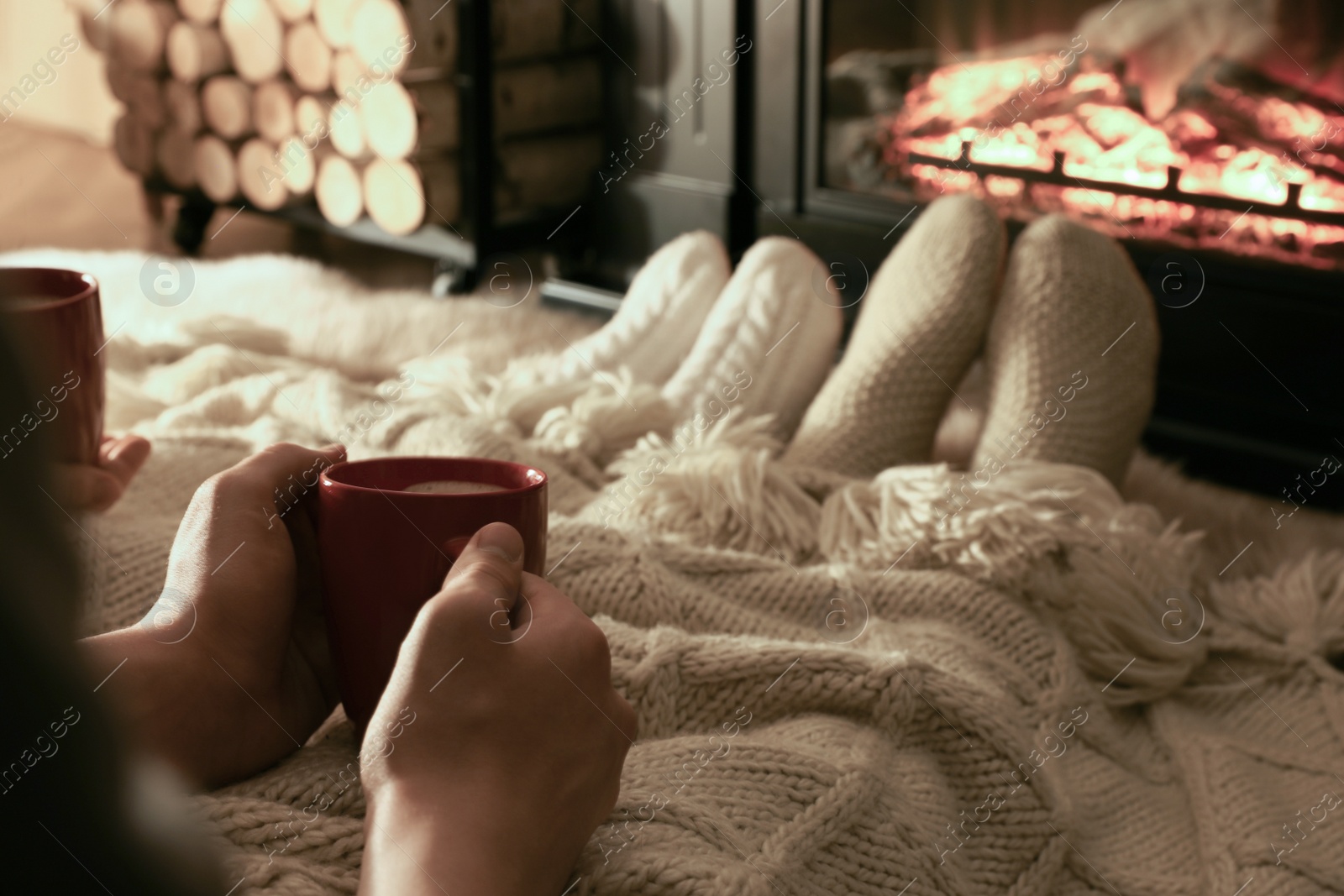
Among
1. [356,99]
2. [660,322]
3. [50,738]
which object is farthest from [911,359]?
[356,99]

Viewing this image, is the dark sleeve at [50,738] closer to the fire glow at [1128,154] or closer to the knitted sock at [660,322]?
the knitted sock at [660,322]

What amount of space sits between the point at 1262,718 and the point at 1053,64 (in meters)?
0.99

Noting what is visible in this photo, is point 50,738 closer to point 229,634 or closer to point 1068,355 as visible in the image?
point 229,634

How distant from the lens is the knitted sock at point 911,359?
1038mm

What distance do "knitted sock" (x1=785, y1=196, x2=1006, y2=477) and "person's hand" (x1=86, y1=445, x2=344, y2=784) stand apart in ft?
1.97

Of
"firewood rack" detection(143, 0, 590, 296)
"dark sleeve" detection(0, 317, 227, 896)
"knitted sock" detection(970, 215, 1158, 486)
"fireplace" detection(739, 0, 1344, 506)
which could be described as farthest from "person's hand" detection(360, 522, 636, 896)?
"firewood rack" detection(143, 0, 590, 296)

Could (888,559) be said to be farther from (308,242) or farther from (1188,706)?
(308,242)

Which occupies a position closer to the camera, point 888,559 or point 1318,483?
point 888,559

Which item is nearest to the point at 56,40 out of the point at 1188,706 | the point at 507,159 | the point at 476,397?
the point at 507,159

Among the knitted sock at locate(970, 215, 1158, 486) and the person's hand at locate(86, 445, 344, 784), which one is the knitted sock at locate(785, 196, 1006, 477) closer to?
the knitted sock at locate(970, 215, 1158, 486)

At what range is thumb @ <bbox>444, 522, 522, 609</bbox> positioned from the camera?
411 mm

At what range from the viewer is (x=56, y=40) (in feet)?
9.71

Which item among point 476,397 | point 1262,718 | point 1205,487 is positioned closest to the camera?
point 1262,718

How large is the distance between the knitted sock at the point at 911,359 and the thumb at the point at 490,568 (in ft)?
2.00
